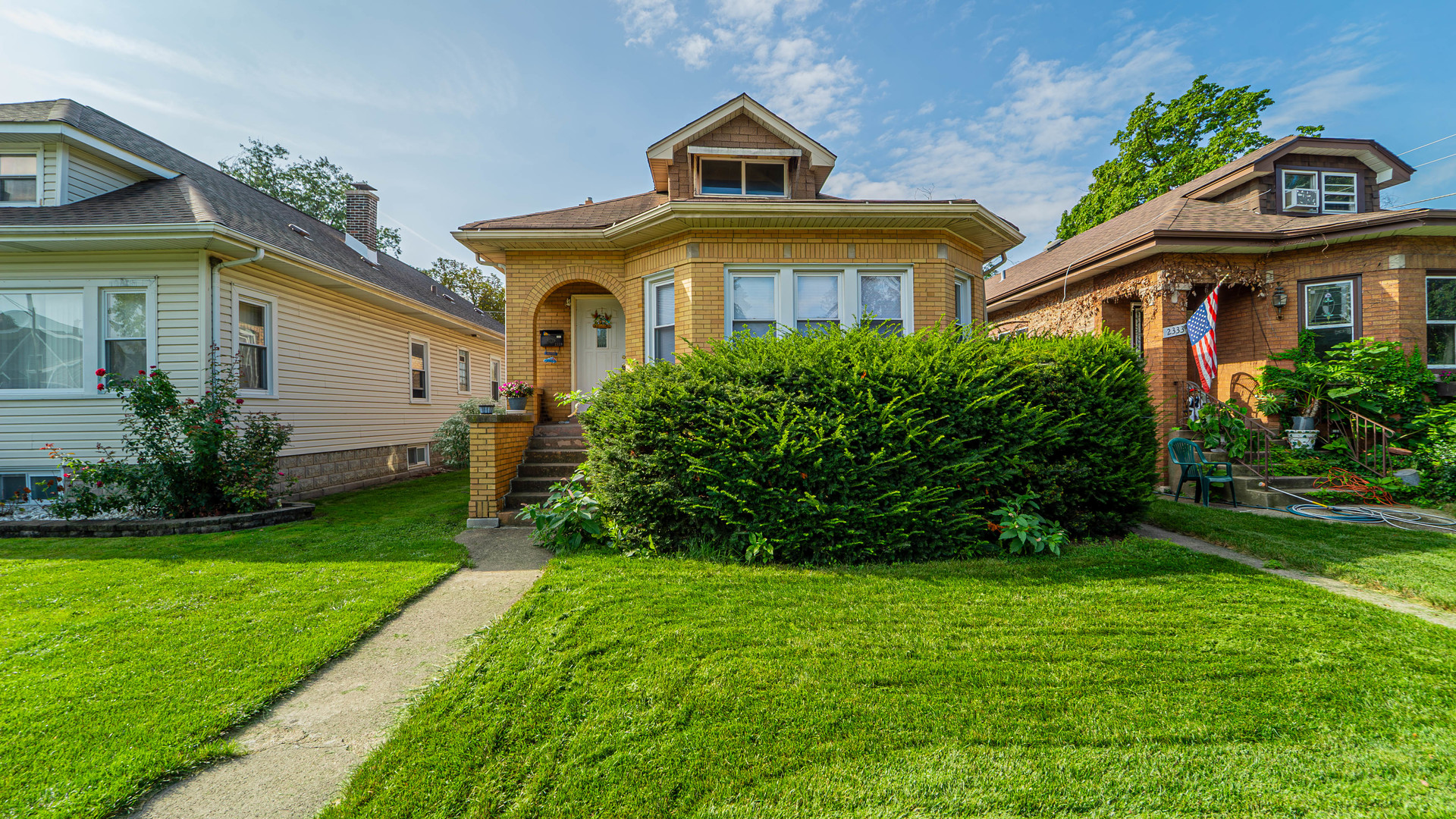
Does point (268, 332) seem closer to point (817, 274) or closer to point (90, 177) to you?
point (90, 177)

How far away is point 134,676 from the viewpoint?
300cm

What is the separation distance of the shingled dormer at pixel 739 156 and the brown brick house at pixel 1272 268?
6.22 meters

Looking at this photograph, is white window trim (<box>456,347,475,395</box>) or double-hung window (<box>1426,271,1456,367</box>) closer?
double-hung window (<box>1426,271,1456,367</box>)

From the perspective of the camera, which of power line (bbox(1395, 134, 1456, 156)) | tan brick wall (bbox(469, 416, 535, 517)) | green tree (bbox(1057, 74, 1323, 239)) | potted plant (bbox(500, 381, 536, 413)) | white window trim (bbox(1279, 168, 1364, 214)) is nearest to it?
tan brick wall (bbox(469, 416, 535, 517))

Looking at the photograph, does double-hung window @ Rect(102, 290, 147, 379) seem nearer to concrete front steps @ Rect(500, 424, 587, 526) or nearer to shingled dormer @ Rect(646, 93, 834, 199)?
concrete front steps @ Rect(500, 424, 587, 526)

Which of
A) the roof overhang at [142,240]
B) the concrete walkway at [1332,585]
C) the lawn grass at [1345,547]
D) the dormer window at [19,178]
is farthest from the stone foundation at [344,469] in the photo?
the lawn grass at [1345,547]

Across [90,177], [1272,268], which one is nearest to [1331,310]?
[1272,268]

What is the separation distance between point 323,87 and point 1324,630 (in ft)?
51.7

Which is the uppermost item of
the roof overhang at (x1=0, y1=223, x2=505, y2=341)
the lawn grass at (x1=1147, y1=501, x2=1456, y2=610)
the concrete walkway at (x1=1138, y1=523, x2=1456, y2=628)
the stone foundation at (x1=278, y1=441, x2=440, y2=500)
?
the roof overhang at (x1=0, y1=223, x2=505, y2=341)

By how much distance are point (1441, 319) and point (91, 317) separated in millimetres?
21716

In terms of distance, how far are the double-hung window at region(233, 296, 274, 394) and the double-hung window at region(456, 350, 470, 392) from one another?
7153 millimetres

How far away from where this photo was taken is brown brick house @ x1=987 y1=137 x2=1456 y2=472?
8.93 m

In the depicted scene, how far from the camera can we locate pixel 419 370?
46.8 feet

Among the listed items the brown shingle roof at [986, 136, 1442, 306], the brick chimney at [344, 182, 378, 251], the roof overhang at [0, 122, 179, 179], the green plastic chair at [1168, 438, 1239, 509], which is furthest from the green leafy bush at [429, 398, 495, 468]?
the brown shingle roof at [986, 136, 1442, 306]
